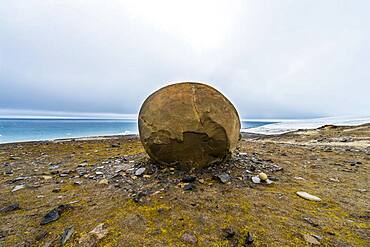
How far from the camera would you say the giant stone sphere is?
466 cm

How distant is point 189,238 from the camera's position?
2611 mm

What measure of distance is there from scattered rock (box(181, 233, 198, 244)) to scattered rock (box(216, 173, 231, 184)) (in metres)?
1.87

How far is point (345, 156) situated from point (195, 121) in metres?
6.05

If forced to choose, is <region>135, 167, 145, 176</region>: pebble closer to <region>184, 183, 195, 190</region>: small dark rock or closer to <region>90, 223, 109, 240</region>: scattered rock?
<region>184, 183, 195, 190</region>: small dark rock

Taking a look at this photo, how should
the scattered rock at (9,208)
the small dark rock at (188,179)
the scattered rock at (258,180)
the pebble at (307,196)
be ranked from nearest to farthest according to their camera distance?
1. the scattered rock at (9,208)
2. the pebble at (307,196)
3. the small dark rock at (188,179)
4. the scattered rock at (258,180)

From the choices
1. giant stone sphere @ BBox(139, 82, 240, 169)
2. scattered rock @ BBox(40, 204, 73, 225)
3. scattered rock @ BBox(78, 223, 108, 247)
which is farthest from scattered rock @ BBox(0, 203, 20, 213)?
giant stone sphere @ BBox(139, 82, 240, 169)

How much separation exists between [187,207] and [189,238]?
2.50ft

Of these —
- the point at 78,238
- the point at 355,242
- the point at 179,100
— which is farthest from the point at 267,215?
the point at 179,100

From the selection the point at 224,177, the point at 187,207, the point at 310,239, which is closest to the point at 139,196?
the point at 187,207

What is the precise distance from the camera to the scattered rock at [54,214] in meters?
3.12

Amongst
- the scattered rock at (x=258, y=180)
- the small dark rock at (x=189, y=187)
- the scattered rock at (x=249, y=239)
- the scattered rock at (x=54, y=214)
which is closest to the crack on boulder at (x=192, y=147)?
the small dark rock at (x=189, y=187)

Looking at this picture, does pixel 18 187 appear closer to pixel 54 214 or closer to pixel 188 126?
pixel 54 214

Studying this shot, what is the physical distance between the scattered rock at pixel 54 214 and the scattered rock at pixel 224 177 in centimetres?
273

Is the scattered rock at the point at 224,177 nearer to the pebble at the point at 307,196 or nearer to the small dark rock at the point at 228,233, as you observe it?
the pebble at the point at 307,196
